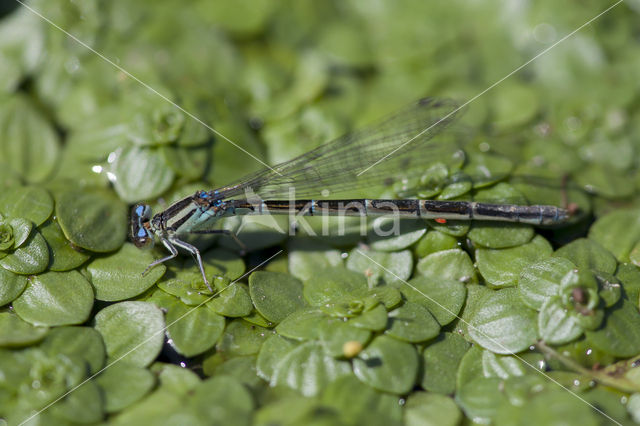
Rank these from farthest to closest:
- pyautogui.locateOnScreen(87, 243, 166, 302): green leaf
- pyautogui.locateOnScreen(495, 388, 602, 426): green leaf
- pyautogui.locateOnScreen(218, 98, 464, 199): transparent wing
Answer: pyautogui.locateOnScreen(218, 98, 464, 199): transparent wing < pyautogui.locateOnScreen(87, 243, 166, 302): green leaf < pyautogui.locateOnScreen(495, 388, 602, 426): green leaf

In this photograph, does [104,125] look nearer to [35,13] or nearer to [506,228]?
[35,13]

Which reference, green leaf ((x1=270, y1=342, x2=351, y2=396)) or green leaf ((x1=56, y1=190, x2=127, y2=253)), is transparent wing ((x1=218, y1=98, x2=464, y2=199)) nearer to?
green leaf ((x1=56, y1=190, x2=127, y2=253))

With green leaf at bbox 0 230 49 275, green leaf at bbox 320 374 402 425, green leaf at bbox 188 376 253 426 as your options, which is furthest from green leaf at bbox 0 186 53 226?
green leaf at bbox 320 374 402 425

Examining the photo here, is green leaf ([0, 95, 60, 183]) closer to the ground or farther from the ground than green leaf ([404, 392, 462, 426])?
farther from the ground

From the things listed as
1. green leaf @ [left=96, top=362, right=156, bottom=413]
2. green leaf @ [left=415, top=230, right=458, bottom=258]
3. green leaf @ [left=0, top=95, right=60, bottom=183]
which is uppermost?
green leaf @ [left=0, top=95, right=60, bottom=183]

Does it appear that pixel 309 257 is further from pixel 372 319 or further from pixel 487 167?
pixel 487 167

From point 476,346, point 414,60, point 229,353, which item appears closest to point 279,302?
point 229,353

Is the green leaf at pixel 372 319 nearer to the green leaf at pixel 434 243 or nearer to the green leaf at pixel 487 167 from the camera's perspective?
the green leaf at pixel 434 243
